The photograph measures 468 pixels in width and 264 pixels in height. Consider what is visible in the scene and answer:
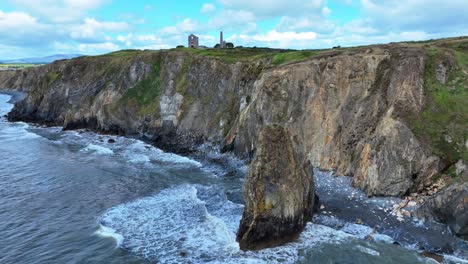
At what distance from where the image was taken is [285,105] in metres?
45.4

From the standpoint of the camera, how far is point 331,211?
30.6m

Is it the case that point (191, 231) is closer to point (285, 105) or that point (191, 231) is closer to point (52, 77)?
point (285, 105)

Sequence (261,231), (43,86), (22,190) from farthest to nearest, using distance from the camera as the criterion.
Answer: (43,86)
(22,190)
(261,231)

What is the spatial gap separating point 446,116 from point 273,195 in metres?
18.5

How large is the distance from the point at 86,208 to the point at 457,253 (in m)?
28.5

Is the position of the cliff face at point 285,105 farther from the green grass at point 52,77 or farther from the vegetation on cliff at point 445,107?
the green grass at point 52,77

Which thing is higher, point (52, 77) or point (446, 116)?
point (52, 77)

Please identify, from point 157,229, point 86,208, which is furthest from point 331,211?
point 86,208

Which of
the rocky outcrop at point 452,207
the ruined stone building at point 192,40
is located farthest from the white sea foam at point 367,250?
the ruined stone building at point 192,40

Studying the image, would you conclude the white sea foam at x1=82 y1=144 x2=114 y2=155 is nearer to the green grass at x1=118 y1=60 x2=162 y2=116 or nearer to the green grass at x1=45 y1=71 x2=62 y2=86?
the green grass at x1=118 y1=60 x2=162 y2=116

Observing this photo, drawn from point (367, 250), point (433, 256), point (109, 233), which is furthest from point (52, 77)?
point (433, 256)

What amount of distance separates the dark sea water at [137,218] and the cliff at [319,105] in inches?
278

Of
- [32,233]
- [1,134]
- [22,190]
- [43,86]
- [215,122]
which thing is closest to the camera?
[32,233]

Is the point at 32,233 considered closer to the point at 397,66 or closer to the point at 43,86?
the point at 397,66
